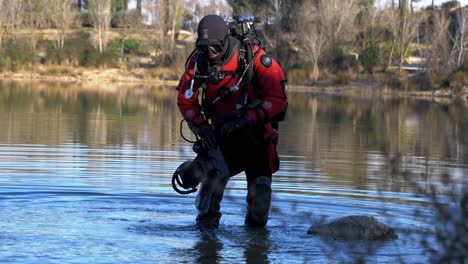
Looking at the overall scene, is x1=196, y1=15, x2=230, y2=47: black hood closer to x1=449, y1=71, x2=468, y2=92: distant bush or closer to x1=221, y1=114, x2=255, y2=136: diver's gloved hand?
x1=221, y1=114, x2=255, y2=136: diver's gloved hand

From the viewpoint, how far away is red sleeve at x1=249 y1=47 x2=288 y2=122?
8258 mm

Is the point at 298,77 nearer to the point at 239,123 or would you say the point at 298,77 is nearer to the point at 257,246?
the point at 239,123

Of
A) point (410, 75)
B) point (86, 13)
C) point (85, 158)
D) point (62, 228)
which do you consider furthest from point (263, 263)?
point (86, 13)

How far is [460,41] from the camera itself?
55.8 meters

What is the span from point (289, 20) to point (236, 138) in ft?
199

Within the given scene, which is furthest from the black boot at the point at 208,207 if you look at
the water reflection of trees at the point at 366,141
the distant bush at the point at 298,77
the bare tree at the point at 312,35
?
the bare tree at the point at 312,35

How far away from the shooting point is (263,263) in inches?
284

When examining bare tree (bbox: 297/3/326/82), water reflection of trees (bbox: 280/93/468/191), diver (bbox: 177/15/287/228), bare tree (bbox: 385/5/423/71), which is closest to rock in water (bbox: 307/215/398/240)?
water reflection of trees (bbox: 280/93/468/191)

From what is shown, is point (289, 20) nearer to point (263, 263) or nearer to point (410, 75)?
point (410, 75)

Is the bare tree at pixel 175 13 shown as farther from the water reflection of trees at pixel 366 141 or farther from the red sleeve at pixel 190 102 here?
the red sleeve at pixel 190 102

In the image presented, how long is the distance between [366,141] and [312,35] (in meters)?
42.2

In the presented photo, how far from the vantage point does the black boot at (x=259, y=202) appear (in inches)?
328

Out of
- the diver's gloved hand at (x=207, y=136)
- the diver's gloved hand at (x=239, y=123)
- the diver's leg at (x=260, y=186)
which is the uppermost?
the diver's gloved hand at (x=239, y=123)

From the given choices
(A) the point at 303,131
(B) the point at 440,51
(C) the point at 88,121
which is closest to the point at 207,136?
(A) the point at 303,131
